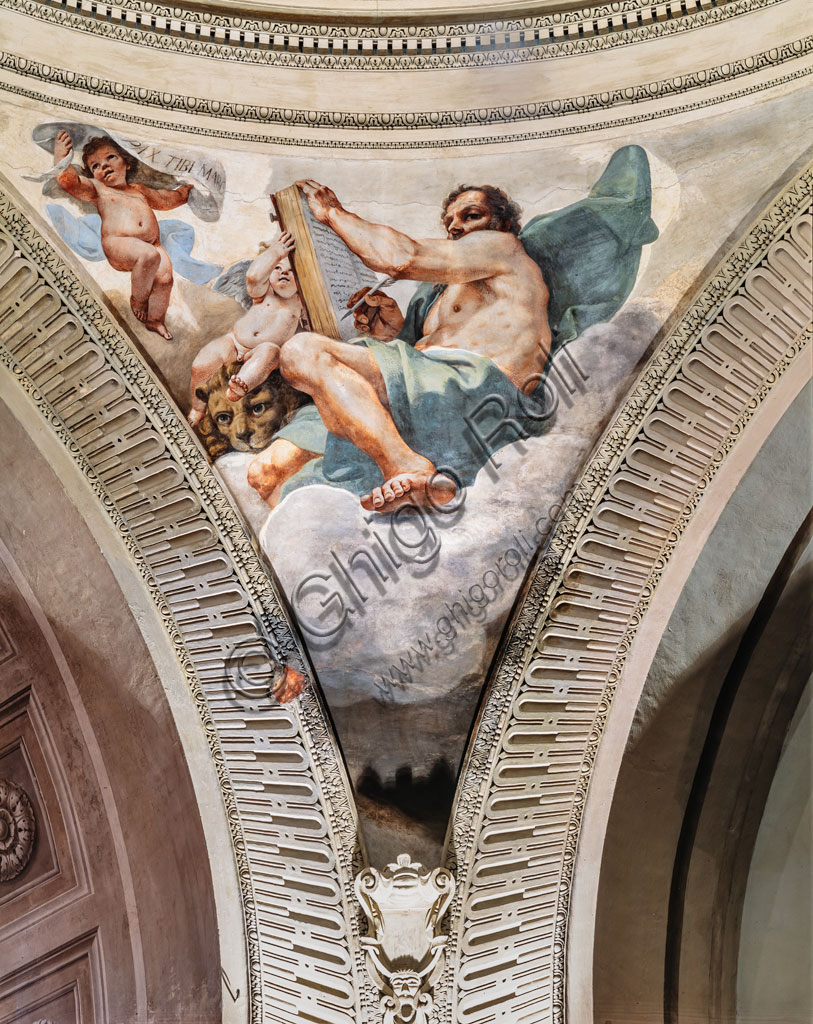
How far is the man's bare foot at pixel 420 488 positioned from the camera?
5.32 m

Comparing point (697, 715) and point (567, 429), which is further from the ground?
point (567, 429)

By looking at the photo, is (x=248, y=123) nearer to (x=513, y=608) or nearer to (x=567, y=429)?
(x=567, y=429)

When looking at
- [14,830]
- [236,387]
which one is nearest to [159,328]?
[236,387]

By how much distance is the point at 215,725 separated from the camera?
546 centimetres

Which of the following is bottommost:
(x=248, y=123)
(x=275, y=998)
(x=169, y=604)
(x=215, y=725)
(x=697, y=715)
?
(x=275, y=998)

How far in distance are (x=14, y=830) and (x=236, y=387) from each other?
2688mm

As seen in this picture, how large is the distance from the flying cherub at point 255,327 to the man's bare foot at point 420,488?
82cm

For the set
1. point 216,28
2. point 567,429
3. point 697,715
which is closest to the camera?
point 216,28

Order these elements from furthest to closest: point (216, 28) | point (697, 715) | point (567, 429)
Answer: point (697, 715)
point (567, 429)
point (216, 28)

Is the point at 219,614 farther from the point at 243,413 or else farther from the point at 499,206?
the point at 499,206

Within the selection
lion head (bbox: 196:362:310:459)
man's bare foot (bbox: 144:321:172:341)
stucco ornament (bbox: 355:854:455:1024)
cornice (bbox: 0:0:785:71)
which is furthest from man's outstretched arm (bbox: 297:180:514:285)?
stucco ornament (bbox: 355:854:455:1024)

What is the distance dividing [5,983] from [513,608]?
3.27 m

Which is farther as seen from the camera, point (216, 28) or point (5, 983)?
point (5, 983)

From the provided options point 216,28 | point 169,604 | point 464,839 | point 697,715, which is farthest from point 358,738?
point 216,28
